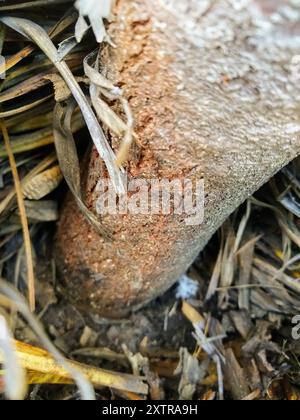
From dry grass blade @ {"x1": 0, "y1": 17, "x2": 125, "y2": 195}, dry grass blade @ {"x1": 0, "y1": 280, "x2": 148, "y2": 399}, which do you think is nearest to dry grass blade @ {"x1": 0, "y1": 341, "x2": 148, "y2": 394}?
dry grass blade @ {"x1": 0, "y1": 280, "x2": 148, "y2": 399}

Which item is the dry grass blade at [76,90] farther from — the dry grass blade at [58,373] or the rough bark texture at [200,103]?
the dry grass blade at [58,373]

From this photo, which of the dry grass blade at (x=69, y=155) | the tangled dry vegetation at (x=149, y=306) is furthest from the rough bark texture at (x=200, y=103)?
the tangled dry vegetation at (x=149, y=306)

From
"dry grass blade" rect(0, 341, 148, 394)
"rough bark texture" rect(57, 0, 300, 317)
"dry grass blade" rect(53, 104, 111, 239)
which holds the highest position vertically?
"dry grass blade" rect(53, 104, 111, 239)

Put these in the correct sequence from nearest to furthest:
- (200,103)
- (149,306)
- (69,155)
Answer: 1. (200,103)
2. (69,155)
3. (149,306)

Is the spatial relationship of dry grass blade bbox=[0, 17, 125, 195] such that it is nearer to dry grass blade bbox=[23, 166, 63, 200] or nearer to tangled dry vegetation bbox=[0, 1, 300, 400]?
tangled dry vegetation bbox=[0, 1, 300, 400]

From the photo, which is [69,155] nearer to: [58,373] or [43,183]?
[43,183]

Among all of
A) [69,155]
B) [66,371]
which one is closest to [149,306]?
[66,371]

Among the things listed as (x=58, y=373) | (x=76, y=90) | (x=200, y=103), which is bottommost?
(x=58, y=373)
